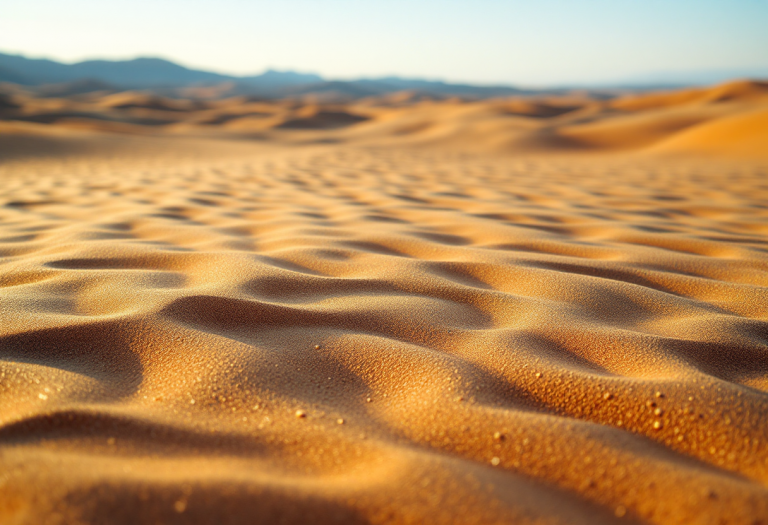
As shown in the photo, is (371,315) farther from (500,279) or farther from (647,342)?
(647,342)

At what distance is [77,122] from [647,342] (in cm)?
1743

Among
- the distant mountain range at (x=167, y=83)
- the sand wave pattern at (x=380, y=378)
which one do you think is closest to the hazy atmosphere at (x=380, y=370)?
the sand wave pattern at (x=380, y=378)

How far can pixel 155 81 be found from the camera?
302 ft

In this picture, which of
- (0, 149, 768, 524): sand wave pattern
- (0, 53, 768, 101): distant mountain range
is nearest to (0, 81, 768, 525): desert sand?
(0, 149, 768, 524): sand wave pattern

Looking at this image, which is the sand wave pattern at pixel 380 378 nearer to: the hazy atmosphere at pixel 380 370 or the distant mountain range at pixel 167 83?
the hazy atmosphere at pixel 380 370

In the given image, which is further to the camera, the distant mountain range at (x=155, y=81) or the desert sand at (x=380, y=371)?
the distant mountain range at (x=155, y=81)

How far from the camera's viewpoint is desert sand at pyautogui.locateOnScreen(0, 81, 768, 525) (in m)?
0.67

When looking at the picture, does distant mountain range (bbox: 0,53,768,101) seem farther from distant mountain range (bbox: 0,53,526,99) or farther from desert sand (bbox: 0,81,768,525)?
desert sand (bbox: 0,81,768,525)

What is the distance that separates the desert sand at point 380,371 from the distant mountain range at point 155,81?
166 ft

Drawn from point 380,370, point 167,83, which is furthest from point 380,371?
point 167,83

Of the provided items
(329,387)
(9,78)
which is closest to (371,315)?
(329,387)

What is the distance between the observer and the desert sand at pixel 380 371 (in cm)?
67

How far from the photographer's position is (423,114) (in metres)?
17.6

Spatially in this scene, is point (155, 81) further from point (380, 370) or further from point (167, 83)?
point (380, 370)
